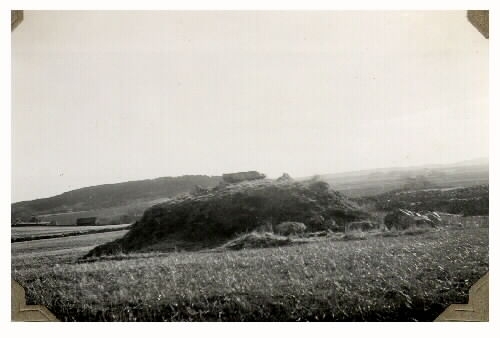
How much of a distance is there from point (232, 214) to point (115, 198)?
5.86 ft

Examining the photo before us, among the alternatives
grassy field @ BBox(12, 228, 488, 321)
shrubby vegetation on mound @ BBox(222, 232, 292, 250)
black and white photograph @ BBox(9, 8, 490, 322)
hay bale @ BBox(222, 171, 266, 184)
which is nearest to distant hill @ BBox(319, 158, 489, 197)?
black and white photograph @ BBox(9, 8, 490, 322)

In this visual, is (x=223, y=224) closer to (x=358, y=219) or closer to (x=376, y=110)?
(x=358, y=219)

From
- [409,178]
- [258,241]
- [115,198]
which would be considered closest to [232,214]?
[258,241]

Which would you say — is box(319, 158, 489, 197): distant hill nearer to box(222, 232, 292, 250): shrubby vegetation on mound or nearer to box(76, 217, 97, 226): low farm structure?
box(222, 232, 292, 250): shrubby vegetation on mound

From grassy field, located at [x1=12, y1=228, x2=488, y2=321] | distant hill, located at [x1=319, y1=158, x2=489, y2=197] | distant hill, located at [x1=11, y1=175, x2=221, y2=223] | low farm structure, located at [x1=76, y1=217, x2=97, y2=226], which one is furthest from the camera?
low farm structure, located at [x1=76, y1=217, x2=97, y2=226]

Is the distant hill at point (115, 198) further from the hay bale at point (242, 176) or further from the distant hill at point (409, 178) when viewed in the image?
the distant hill at point (409, 178)

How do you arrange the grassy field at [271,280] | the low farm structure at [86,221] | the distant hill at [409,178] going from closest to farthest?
the grassy field at [271,280] → the distant hill at [409,178] → the low farm structure at [86,221]

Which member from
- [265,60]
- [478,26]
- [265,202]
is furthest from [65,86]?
[478,26]

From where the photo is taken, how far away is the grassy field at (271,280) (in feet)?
21.0

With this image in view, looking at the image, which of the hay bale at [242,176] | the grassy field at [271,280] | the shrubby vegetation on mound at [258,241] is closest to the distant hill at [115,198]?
the hay bale at [242,176]

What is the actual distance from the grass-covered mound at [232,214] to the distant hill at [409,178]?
0.20 metres

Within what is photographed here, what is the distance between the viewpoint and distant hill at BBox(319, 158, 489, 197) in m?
6.77

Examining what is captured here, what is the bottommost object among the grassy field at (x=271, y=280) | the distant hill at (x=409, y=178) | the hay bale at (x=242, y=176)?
the grassy field at (x=271, y=280)

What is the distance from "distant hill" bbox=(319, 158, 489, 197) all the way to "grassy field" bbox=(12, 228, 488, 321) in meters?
0.72
